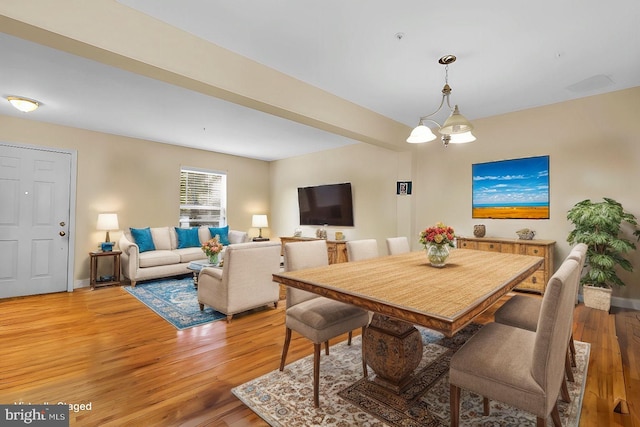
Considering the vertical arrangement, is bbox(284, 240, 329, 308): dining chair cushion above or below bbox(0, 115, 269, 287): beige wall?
below

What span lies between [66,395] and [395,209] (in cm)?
477

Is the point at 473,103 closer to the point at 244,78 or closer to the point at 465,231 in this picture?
the point at 465,231

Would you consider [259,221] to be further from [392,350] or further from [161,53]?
[392,350]

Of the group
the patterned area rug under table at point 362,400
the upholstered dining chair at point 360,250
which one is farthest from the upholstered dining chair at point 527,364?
the upholstered dining chair at point 360,250

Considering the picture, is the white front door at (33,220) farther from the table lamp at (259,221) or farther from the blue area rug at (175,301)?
the table lamp at (259,221)

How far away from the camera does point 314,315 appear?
6.44ft

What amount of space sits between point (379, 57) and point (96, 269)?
16.9ft

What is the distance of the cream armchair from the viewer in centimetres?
325

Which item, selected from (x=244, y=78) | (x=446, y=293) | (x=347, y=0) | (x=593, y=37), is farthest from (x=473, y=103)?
(x=446, y=293)

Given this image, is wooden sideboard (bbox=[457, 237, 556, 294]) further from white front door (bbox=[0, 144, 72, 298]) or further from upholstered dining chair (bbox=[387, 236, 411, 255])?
white front door (bbox=[0, 144, 72, 298])

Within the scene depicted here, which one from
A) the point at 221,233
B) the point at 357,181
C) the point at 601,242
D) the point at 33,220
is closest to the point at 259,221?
the point at 221,233

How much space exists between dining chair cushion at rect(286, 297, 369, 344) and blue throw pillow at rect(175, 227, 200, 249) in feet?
14.4

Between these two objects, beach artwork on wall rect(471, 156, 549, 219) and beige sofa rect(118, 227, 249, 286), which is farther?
beige sofa rect(118, 227, 249, 286)

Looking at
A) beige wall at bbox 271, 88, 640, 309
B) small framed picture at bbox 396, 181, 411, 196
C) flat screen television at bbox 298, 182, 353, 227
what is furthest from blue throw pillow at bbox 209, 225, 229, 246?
small framed picture at bbox 396, 181, 411, 196
